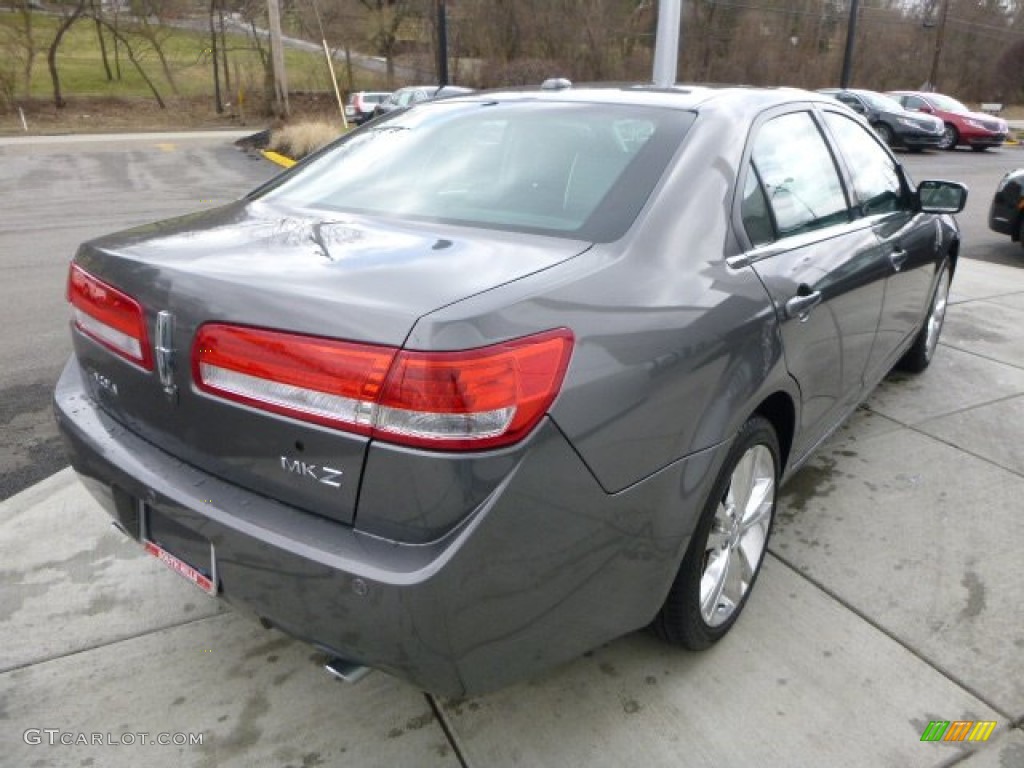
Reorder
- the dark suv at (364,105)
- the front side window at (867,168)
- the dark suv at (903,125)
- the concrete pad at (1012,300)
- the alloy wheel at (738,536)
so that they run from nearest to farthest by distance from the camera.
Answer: the alloy wheel at (738,536)
the front side window at (867,168)
the concrete pad at (1012,300)
the dark suv at (903,125)
the dark suv at (364,105)

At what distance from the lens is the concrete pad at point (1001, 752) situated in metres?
2.09

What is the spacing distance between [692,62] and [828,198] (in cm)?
4288

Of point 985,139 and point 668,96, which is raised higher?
point 668,96

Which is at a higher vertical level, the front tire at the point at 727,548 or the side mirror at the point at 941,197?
the side mirror at the point at 941,197

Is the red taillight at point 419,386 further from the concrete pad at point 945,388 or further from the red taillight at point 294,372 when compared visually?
the concrete pad at point 945,388

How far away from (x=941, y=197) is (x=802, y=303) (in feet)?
6.01

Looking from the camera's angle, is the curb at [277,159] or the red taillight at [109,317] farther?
the curb at [277,159]

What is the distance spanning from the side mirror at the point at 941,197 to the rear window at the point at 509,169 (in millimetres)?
1965

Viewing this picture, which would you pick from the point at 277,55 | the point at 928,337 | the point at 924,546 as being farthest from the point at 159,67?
the point at 924,546

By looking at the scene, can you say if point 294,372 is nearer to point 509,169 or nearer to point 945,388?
point 509,169

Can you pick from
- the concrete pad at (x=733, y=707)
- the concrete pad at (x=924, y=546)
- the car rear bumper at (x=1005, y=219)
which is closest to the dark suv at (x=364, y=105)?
the car rear bumper at (x=1005, y=219)

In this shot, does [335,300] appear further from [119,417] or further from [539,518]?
[119,417]

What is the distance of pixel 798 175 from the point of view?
9.15 ft

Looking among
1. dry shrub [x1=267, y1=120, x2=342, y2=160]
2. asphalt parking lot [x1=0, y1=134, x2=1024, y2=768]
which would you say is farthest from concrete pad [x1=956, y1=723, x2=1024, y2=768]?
dry shrub [x1=267, y1=120, x2=342, y2=160]
